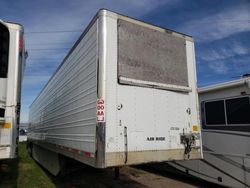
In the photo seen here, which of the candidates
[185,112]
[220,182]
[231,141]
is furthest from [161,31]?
[220,182]

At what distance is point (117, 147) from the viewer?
3967mm

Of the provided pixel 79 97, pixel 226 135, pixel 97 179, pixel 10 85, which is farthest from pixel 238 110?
pixel 10 85

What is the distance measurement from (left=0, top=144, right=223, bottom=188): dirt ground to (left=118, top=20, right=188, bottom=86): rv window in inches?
137

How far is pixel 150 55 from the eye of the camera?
4.71 meters

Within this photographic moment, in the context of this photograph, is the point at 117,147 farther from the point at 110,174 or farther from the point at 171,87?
the point at 110,174

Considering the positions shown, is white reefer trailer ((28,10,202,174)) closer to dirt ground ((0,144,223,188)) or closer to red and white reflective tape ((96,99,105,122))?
red and white reflective tape ((96,99,105,122))

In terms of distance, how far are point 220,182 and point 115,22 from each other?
5078 mm

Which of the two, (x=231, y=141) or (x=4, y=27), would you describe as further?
(x=231, y=141)

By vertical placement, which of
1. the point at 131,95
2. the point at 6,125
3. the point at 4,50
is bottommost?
the point at 6,125

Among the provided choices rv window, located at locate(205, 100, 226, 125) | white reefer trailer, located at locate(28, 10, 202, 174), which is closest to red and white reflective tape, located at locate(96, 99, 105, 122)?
white reefer trailer, located at locate(28, 10, 202, 174)

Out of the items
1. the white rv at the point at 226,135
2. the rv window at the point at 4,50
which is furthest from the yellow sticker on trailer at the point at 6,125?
the white rv at the point at 226,135

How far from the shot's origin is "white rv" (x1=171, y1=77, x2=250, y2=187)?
6379 mm

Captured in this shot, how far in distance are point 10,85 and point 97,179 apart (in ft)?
18.5

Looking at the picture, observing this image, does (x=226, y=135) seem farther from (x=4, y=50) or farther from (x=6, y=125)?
(x=4, y=50)
